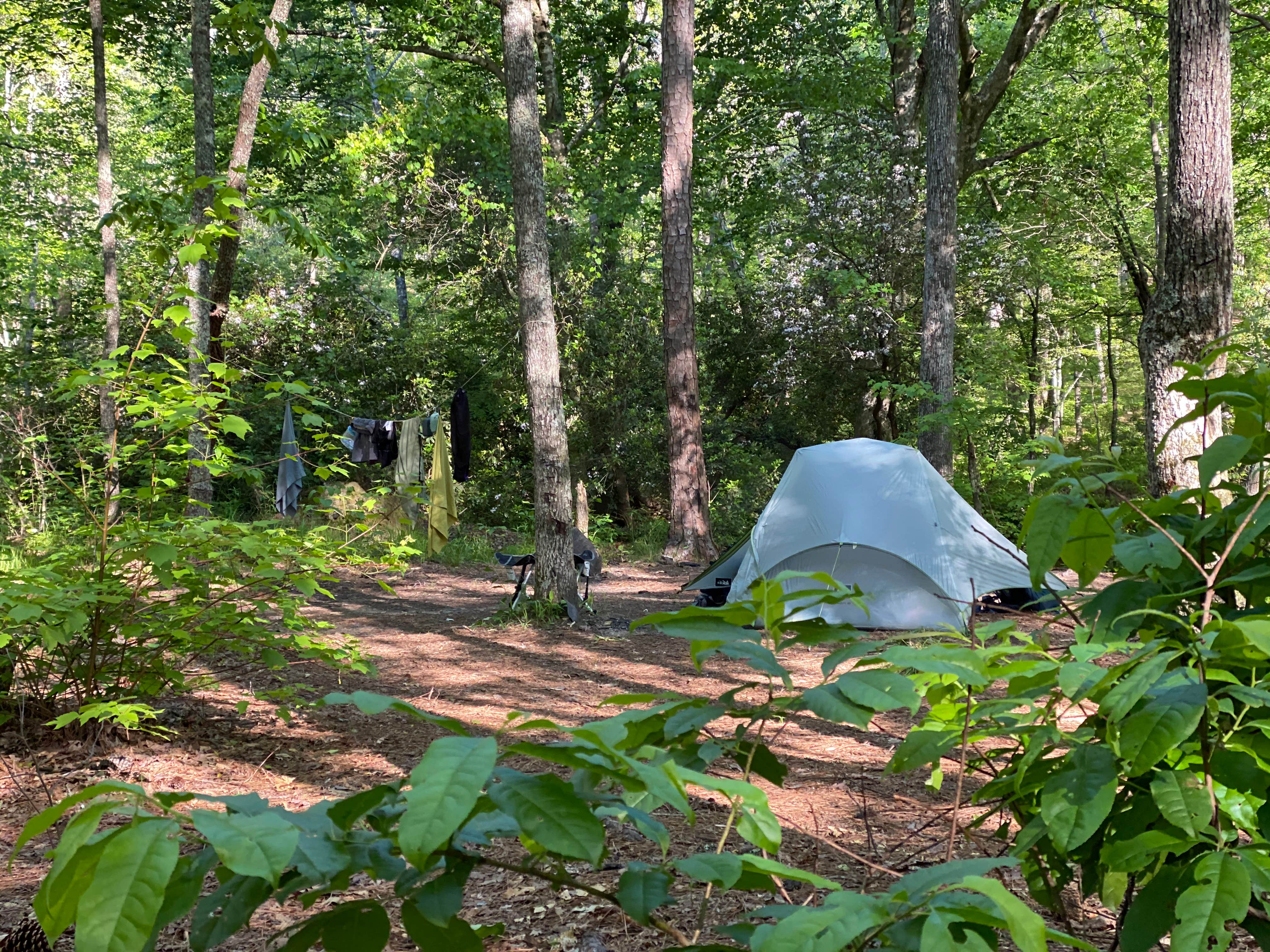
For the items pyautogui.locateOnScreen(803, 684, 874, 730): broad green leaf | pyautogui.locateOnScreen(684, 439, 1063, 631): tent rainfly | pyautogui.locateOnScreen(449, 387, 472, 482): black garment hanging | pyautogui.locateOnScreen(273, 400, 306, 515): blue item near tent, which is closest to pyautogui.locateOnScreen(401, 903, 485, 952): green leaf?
pyautogui.locateOnScreen(803, 684, 874, 730): broad green leaf

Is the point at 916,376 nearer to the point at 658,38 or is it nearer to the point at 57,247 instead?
the point at 658,38

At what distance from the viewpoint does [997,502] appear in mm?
18297

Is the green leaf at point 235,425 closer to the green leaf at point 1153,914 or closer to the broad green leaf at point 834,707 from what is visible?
the broad green leaf at point 834,707

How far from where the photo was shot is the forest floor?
2658mm

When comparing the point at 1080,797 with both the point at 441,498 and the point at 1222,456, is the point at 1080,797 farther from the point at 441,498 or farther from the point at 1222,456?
the point at 441,498

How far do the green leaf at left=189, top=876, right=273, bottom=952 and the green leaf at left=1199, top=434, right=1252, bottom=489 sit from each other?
114cm

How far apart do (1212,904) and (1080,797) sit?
0.15m

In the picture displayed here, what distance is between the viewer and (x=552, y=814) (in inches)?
26.1

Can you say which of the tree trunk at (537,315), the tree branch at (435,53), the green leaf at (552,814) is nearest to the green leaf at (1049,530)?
the green leaf at (552,814)

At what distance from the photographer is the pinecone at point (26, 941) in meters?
2.08

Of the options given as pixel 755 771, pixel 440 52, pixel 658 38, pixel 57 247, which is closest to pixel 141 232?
pixel 755 771

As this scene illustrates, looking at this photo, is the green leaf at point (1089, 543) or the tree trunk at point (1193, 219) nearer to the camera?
the green leaf at point (1089, 543)

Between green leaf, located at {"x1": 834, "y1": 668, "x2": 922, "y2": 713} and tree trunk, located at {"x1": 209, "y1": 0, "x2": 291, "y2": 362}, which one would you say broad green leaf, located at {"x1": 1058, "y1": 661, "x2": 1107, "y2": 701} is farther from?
tree trunk, located at {"x1": 209, "y1": 0, "x2": 291, "y2": 362}

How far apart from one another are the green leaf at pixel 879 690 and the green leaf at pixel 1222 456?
58cm
